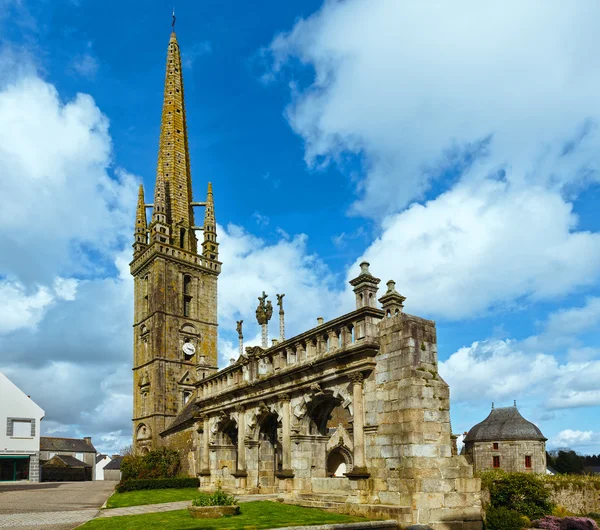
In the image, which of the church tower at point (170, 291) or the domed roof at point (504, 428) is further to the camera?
the domed roof at point (504, 428)

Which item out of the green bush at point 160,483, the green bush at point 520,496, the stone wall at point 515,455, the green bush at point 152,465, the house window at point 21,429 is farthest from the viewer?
the stone wall at point 515,455

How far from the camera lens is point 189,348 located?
48.9 metres

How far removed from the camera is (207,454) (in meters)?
27.6

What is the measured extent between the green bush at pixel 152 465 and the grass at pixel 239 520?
18.4 metres

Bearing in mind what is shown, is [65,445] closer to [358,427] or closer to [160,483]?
[160,483]

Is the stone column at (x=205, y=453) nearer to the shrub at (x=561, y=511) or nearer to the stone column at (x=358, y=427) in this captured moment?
the stone column at (x=358, y=427)

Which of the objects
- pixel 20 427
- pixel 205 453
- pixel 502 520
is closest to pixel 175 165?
pixel 20 427

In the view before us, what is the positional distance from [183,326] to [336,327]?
111 feet

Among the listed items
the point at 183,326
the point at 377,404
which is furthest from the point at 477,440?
the point at 377,404

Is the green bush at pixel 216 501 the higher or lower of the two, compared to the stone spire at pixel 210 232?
lower

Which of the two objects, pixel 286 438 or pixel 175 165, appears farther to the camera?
pixel 175 165

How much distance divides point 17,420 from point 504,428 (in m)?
43.0

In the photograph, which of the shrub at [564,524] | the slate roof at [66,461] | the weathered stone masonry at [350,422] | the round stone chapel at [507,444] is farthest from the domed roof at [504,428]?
the slate roof at [66,461]

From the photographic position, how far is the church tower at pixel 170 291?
153ft
